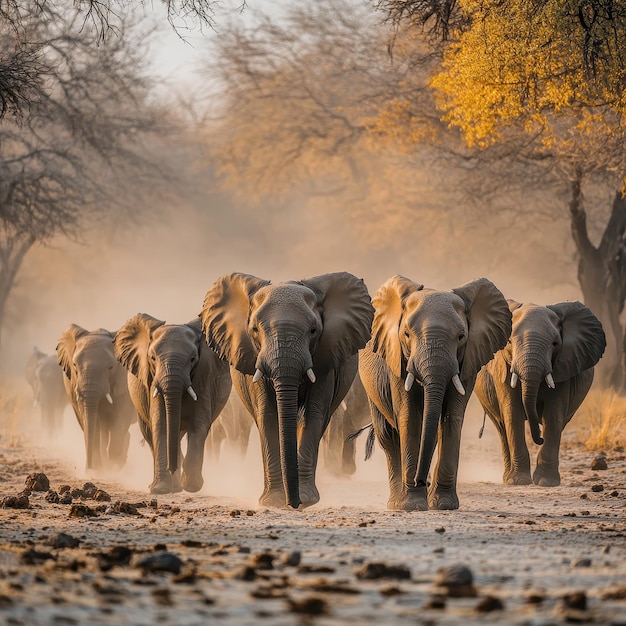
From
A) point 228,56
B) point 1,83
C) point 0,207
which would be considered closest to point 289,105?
point 228,56

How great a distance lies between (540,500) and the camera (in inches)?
479

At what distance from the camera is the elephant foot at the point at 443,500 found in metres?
10.6

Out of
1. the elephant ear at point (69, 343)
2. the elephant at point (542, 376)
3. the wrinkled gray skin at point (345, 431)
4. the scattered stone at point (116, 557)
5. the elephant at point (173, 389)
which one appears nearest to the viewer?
the scattered stone at point (116, 557)

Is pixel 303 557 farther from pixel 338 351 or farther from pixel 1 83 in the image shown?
pixel 1 83

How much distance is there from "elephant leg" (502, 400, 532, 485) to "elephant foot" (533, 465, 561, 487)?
0.19m

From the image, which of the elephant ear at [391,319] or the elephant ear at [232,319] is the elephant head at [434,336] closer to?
the elephant ear at [391,319]

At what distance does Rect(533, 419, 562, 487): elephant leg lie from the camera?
13.9 meters

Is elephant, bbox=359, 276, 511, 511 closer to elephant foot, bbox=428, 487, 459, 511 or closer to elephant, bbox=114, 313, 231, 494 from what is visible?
elephant foot, bbox=428, 487, 459, 511

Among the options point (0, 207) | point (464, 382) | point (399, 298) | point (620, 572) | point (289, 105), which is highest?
point (289, 105)

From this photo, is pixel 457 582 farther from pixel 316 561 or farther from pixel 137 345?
pixel 137 345

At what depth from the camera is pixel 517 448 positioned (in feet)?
46.4

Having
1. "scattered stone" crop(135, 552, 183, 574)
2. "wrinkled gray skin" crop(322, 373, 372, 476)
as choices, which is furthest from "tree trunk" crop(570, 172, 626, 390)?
"scattered stone" crop(135, 552, 183, 574)

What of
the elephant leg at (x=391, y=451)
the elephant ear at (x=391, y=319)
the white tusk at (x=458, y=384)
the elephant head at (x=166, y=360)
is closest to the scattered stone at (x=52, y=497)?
the elephant head at (x=166, y=360)

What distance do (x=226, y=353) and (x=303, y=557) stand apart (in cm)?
444
